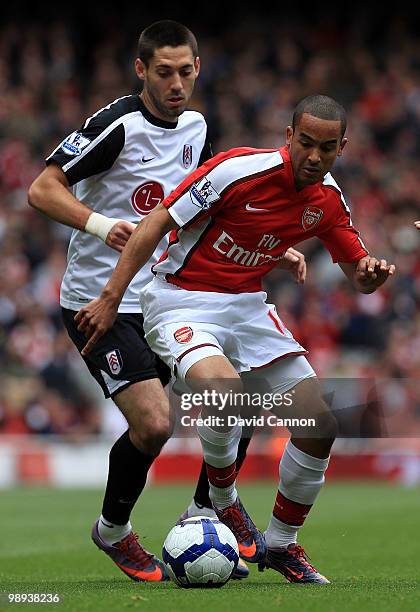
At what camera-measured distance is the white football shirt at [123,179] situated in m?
6.73

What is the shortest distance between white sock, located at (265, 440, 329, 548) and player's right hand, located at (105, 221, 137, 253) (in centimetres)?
126

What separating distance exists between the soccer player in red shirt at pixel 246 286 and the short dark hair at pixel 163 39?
884 mm

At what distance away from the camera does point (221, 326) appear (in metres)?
6.15

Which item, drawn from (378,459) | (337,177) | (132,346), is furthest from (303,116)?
(337,177)

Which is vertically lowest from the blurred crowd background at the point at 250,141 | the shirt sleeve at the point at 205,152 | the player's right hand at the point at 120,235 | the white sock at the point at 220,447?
the blurred crowd background at the point at 250,141

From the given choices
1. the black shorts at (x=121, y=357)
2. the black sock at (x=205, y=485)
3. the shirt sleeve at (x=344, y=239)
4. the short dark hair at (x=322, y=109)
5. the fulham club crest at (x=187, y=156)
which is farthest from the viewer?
the fulham club crest at (x=187, y=156)

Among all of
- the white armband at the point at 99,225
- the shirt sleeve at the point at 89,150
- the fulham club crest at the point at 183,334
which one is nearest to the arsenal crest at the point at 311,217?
the fulham club crest at the point at 183,334

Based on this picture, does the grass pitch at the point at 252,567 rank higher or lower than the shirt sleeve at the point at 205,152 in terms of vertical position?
lower

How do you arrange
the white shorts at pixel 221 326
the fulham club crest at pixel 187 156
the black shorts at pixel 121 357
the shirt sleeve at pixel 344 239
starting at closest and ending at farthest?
the white shorts at pixel 221 326
the shirt sleeve at pixel 344 239
the black shorts at pixel 121 357
the fulham club crest at pixel 187 156

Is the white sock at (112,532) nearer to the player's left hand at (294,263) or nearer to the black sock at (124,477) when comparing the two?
the black sock at (124,477)

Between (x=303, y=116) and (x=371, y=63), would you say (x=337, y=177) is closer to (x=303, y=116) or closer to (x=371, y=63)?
(x=371, y=63)

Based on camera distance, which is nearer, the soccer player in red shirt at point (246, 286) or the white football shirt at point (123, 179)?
the soccer player in red shirt at point (246, 286)

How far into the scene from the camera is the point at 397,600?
5148 mm

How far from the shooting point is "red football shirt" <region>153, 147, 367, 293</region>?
599 centimetres
